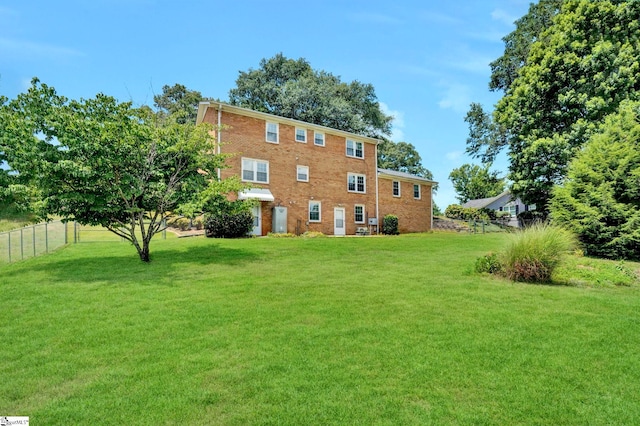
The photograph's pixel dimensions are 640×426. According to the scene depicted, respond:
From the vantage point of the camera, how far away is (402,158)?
5116cm

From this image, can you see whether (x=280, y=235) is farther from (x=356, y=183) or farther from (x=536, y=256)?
(x=536, y=256)

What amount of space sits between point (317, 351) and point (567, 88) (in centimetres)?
2285

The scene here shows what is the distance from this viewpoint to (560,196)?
13242mm

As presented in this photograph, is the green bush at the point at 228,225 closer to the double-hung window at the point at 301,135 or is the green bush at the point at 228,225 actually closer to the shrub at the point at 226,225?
the shrub at the point at 226,225

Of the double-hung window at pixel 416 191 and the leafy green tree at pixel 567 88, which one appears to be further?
the double-hung window at pixel 416 191

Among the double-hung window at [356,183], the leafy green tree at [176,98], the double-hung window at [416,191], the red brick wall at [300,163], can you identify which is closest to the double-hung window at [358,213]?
the red brick wall at [300,163]

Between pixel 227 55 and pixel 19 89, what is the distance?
22.6 feet

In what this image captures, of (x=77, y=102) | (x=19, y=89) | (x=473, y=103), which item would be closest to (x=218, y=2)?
(x=77, y=102)

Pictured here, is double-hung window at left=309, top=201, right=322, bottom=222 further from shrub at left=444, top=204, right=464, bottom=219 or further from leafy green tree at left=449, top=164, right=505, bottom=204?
leafy green tree at left=449, top=164, right=505, bottom=204

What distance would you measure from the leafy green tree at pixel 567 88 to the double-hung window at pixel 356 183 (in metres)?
9.72

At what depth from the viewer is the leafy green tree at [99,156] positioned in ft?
31.3

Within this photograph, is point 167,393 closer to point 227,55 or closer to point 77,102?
point 77,102

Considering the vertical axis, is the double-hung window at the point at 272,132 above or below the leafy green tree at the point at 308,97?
below

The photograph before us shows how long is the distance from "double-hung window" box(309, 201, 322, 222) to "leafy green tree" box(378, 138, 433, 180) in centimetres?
2604
